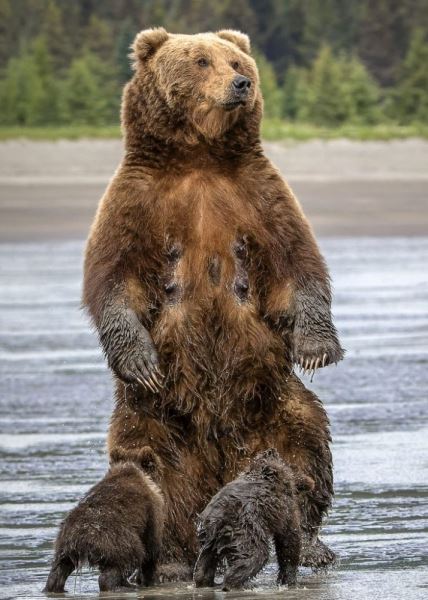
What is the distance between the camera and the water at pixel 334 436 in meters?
4.94

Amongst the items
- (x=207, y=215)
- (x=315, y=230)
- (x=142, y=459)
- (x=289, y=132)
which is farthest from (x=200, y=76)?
(x=289, y=132)

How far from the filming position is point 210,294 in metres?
5.35

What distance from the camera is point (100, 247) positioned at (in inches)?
209

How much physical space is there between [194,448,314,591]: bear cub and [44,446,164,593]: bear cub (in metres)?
0.20

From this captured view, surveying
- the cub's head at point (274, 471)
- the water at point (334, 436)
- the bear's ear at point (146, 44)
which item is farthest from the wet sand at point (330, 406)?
the bear's ear at point (146, 44)

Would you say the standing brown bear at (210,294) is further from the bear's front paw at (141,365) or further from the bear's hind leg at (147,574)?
the bear's hind leg at (147,574)

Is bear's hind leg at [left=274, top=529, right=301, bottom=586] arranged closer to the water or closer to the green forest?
the water

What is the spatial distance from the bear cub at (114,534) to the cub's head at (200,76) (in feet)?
3.74

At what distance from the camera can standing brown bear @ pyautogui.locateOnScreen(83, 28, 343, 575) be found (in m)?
5.29

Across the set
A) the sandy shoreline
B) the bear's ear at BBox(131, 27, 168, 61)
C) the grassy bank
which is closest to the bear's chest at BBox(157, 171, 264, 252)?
the bear's ear at BBox(131, 27, 168, 61)

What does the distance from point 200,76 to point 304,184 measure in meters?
20.0

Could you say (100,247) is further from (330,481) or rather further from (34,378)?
(34,378)

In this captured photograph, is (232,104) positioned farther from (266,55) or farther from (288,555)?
(266,55)

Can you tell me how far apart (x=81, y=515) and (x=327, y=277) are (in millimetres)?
1201
